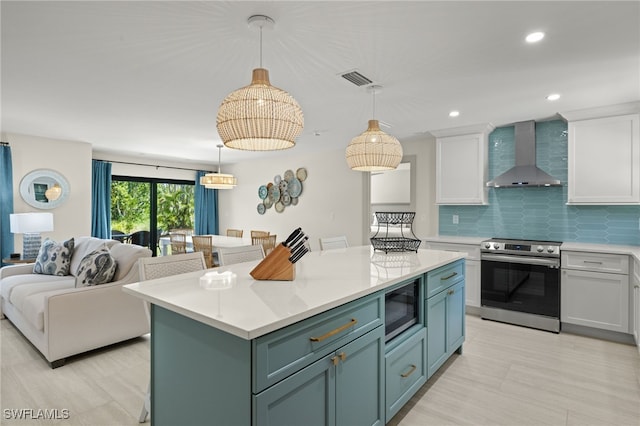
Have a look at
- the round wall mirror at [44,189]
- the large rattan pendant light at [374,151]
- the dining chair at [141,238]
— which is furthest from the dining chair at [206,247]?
the large rattan pendant light at [374,151]

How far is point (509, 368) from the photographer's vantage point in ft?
9.04

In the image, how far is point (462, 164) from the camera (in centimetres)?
442

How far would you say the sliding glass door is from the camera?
6824 millimetres

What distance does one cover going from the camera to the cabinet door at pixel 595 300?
10.6 ft

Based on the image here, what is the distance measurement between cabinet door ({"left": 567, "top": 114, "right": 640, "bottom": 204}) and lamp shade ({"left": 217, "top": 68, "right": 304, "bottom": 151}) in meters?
3.38

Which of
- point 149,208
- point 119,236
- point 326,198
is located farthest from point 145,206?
point 326,198

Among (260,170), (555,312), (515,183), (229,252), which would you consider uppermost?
(260,170)

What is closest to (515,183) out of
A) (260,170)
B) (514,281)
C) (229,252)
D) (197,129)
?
(514,281)

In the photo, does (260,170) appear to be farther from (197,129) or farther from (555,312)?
(555,312)

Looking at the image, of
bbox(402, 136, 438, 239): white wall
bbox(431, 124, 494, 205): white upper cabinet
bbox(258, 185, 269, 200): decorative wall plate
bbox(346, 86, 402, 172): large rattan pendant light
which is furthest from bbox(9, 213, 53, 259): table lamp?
bbox(431, 124, 494, 205): white upper cabinet

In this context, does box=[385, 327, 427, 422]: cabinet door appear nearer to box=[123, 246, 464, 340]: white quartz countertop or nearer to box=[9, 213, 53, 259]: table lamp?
box=[123, 246, 464, 340]: white quartz countertop

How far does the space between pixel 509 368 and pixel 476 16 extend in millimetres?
2601

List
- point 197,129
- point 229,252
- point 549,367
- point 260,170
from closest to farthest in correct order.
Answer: point 229,252
point 549,367
point 197,129
point 260,170
